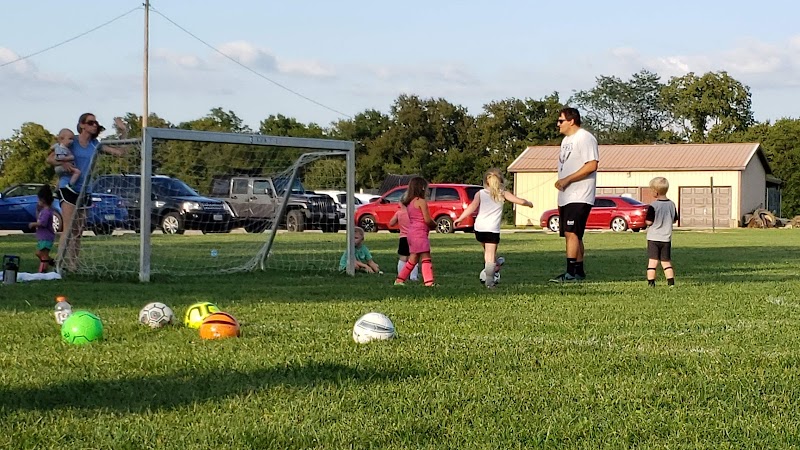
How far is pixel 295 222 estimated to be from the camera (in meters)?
17.3

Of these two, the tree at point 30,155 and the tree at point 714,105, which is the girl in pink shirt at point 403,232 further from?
the tree at point 714,105

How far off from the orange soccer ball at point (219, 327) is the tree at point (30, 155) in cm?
5166

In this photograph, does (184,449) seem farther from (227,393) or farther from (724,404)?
(724,404)

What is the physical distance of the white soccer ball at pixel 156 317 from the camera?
7121 mm

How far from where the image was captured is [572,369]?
5.57 meters

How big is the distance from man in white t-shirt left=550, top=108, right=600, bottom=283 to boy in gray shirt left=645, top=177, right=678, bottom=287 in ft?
2.37

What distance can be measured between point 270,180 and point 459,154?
5947 centimetres

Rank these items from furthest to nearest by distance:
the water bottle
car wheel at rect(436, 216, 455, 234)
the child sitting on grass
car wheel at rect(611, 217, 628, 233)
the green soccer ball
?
car wheel at rect(611, 217, 628, 233) → car wheel at rect(436, 216, 455, 234) → the child sitting on grass → the water bottle → the green soccer ball

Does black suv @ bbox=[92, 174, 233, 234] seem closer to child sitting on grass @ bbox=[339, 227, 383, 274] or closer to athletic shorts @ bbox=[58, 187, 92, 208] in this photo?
athletic shorts @ bbox=[58, 187, 92, 208]

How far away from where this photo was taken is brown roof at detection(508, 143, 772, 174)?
5353cm

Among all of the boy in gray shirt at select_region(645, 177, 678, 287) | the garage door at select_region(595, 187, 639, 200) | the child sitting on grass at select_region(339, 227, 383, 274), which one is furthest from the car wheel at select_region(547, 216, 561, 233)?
the boy in gray shirt at select_region(645, 177, 678, 287)

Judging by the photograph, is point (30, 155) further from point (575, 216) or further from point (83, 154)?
point (575, 216)

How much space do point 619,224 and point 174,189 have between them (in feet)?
79.8

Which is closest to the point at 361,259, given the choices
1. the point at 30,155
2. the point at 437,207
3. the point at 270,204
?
the point at 270,204
